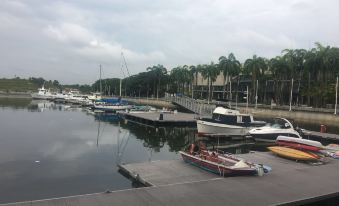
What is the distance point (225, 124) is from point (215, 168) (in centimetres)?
2097

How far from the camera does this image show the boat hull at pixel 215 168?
60.1 feet

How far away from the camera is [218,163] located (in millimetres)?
19578

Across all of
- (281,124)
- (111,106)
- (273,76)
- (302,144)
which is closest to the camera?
(302,144)

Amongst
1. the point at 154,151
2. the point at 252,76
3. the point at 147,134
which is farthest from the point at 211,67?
the point at 154,151

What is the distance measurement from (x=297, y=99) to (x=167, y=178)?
9028cm

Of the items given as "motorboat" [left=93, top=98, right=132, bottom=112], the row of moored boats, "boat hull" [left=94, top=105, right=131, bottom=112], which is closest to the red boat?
"motorboat" [left=93, top=98, right=132, bottom=112]

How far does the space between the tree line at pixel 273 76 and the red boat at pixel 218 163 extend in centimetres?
6344

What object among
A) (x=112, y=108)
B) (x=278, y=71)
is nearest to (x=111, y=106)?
(x=112, y=108)

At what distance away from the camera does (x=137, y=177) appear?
60.6 ft

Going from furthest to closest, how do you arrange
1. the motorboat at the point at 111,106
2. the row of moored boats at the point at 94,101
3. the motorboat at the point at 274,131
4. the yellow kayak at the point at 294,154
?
the row of moored boats at the point at 94,101 < the motorboat at the point at 111,106 < the motorboat at the point at 274,131 < the yellow kayak at the point at 294,154

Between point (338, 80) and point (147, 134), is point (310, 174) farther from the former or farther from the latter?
point (338, 80)

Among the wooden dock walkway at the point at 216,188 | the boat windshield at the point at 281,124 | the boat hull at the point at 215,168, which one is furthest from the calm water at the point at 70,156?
the boat windshield at the point at 281,124

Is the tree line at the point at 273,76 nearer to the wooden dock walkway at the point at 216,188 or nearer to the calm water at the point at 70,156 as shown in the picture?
the calm water at the point at 70,156

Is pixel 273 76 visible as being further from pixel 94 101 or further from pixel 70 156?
pixel 70 156
